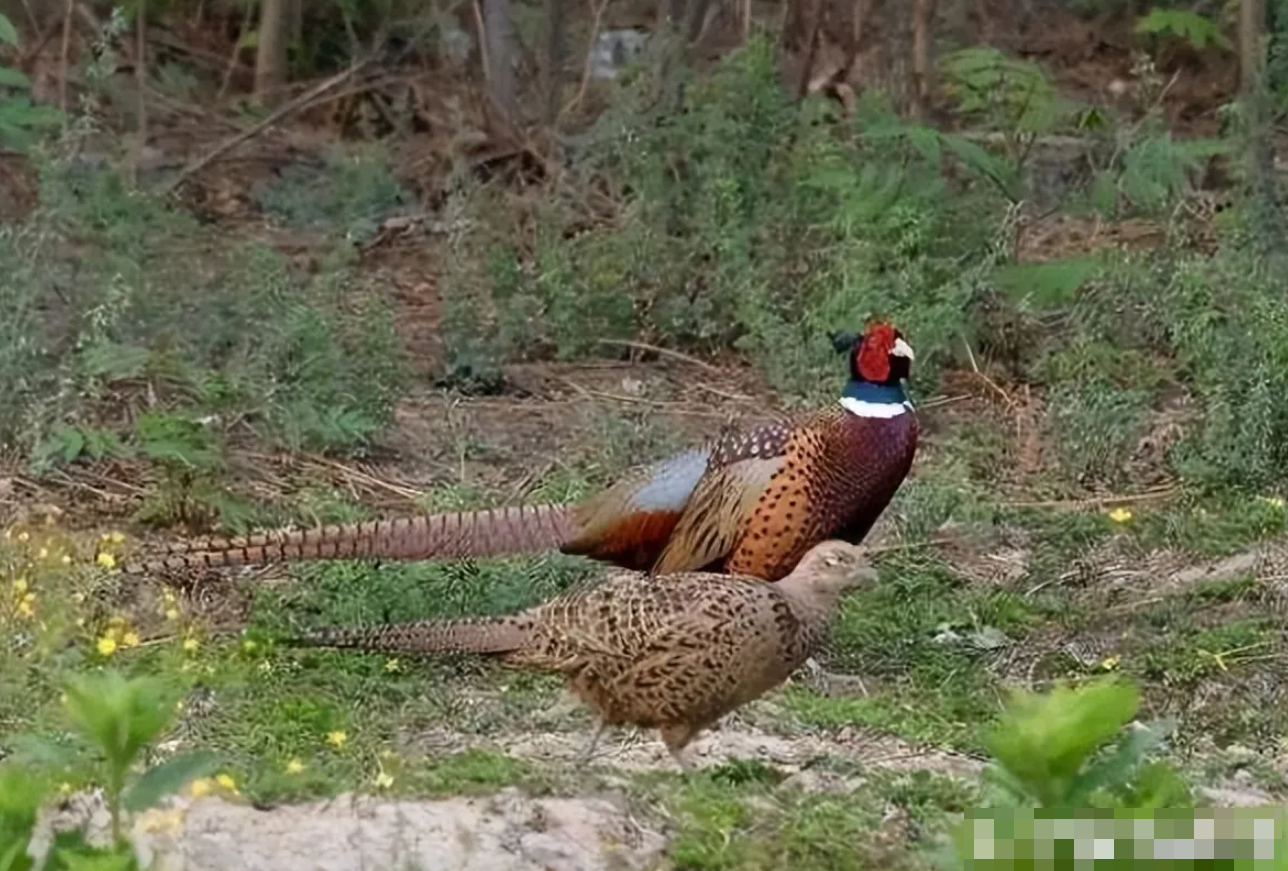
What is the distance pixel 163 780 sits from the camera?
2.23 meters

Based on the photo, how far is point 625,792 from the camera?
455cm

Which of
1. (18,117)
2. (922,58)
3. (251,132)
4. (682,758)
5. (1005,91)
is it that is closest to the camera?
(682,758)

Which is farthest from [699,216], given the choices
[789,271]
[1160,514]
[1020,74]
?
[1160,514]

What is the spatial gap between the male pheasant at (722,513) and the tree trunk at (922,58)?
13.8 feet

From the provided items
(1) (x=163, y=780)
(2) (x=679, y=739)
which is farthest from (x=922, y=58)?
(1) (x=163, y=780)

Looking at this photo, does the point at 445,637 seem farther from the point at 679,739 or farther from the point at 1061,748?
the point at 1061,748

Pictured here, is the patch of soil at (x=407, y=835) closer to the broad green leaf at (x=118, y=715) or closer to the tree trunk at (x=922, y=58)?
the broad green leaf at (x=118, y=715)

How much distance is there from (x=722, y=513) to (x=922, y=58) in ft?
15.6

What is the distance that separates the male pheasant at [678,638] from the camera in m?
4.52

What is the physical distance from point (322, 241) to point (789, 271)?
94.5 inches

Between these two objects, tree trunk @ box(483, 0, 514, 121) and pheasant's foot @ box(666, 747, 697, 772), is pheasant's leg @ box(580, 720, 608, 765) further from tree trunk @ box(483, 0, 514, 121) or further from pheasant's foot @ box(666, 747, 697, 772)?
tree trunk @ box(483, 0, 514, 121)

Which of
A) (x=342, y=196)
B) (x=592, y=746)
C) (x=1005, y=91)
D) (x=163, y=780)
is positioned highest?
(x=163, y=780)

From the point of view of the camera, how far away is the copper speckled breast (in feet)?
17.8

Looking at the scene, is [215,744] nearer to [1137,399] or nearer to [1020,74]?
[1137,399]
